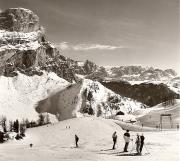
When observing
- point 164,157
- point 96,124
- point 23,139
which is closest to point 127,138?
point 164,157

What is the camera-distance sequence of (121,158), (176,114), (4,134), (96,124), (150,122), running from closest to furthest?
(121,158)
(4,134)
(96,124)
(176,114)
(150,122)

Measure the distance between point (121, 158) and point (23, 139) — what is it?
43549 millimetres

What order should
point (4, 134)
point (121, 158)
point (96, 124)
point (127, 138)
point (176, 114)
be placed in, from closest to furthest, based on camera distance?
point (121, 158)
point (127, 138)
point (4, 134)
point (96, 124)
point (176, 114)

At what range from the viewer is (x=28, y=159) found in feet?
116

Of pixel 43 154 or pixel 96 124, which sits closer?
pixel 43 154

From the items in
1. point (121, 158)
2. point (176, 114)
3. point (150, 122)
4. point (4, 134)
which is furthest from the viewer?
point (150, 122)

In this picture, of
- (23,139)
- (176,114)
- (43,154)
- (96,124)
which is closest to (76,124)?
(96,124)

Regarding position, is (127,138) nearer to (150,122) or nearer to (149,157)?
(149,157)

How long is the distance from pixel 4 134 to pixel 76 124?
26070 millimetres

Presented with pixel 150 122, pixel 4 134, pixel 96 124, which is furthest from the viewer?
pixel 150 122

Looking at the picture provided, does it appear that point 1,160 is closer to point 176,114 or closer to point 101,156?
point 101,156

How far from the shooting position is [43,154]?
128 ft

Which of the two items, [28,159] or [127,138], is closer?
[28,159]

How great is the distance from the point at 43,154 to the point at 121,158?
908 centimetres
